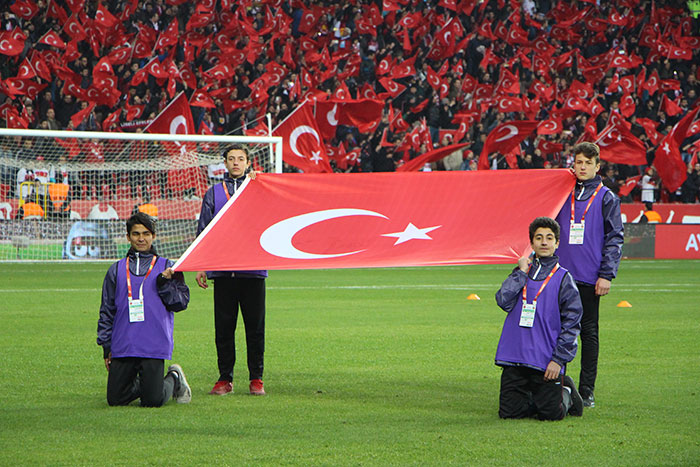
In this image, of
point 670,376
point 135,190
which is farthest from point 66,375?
point 135,190

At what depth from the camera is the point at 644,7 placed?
108ft

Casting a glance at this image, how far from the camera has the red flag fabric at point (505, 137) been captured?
82.5ft

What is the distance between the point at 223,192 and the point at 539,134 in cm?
2173

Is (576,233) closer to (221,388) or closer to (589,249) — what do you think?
(589,249)

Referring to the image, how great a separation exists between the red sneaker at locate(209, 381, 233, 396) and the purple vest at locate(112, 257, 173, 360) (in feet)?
1.99

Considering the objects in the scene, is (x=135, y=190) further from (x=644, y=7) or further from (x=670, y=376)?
(x=644, y=7)

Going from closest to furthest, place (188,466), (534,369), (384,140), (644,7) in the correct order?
1. (188,466)
2. (534,369)
3. (384,140)
4. (644,7)

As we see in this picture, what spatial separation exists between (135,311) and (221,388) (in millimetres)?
928

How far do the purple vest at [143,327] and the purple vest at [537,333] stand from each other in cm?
217

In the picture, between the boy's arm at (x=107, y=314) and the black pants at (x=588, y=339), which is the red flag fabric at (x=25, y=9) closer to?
the boy's arm at (x=107, y=314)

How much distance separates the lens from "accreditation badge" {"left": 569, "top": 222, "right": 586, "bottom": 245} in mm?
6527

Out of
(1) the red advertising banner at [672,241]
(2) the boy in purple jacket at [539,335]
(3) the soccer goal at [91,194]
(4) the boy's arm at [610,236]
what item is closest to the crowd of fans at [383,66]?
(1) the red advertising banner at [672,241]

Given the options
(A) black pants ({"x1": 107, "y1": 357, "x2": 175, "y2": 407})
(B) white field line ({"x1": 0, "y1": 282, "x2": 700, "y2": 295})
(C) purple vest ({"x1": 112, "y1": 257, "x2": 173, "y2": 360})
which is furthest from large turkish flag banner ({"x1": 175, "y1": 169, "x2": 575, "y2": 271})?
(B) white field line ({"x1": 0, "y1": 282, "x2": 700, "y2": 295})

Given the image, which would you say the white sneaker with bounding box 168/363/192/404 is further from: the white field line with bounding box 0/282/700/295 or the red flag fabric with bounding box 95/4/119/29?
the red flag fabric with bounding box 95/4/119/29
